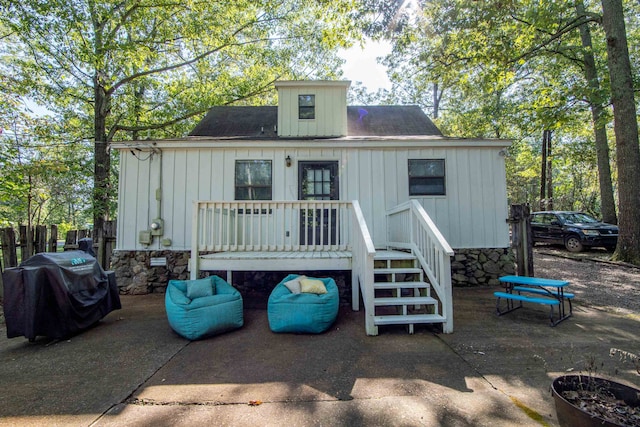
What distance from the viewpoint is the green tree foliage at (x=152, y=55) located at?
27.3 ft

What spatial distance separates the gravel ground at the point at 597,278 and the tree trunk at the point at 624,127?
2.41 ft

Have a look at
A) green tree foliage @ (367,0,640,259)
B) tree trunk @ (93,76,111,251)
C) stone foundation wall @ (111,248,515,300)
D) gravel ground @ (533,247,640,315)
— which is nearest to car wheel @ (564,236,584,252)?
gravel ground @ (533,247,640,315)

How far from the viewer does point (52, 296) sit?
3396 mm

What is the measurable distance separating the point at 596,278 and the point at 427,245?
200 inches

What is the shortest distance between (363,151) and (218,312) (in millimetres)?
4079

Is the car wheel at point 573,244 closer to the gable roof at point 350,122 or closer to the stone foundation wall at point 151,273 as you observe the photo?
the gable roof at point 350,122

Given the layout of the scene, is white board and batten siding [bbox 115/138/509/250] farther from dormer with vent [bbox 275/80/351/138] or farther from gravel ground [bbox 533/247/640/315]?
gravel ground [bbox 533/247/640/315]

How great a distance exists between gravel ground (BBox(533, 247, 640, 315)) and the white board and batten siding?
1.63 m

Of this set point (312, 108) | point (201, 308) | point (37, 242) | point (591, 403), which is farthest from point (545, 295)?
point (37, 242)

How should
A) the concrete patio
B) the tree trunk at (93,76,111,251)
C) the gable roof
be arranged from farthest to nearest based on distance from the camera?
1. the tree trunk at (93,76,111,251)
2. the gable roof
3. the concrete patio

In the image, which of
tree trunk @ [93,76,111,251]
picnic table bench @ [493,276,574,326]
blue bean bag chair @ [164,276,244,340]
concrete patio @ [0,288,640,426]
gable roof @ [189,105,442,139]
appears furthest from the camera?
tree trunk @ [93,76,111,251]

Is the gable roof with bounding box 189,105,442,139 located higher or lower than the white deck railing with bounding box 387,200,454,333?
higher

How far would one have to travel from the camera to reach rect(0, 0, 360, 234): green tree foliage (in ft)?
27.3

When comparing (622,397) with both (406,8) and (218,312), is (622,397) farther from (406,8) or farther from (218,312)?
(406,8)
